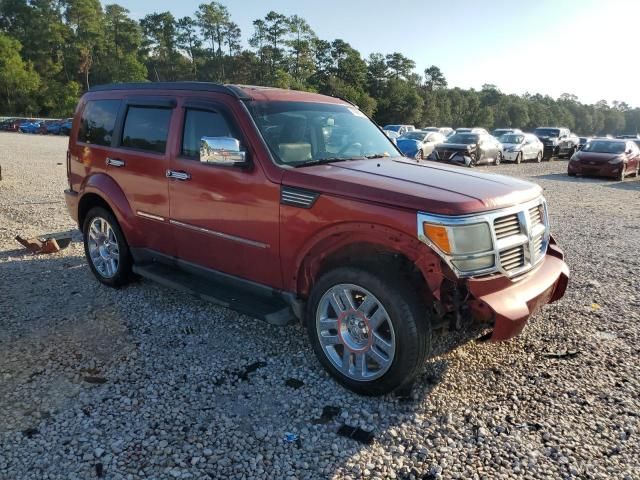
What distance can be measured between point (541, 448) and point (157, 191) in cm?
370

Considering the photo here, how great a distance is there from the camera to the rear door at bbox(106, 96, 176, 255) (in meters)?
4.59

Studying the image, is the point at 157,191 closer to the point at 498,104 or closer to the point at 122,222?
the point at 122,222

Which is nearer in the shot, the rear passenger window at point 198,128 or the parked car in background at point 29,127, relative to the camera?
the rear passenger window at point 198,128

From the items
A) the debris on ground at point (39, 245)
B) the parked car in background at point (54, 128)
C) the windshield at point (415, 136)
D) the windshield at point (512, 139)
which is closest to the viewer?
the debris on ground at point (39, 245)

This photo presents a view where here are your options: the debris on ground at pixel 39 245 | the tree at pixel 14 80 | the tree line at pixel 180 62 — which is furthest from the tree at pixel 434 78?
the debris on ground at pixel 39 245

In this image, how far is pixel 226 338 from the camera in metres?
4.28

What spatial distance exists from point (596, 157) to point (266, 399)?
1980 centimetres

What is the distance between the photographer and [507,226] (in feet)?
10.9

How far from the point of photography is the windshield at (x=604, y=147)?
19.6 m

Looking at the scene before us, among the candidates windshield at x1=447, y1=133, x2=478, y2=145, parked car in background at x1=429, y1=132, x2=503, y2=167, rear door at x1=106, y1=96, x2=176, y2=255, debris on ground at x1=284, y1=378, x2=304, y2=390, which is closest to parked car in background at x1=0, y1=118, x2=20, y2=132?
parked car in background at x1=429, y1=132, x2=503, y2=167

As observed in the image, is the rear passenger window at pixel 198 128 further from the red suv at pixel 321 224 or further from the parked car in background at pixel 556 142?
the parked car in background at pixel 556 142

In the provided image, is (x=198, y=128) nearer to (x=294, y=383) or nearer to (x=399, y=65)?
(x=294, y=383)

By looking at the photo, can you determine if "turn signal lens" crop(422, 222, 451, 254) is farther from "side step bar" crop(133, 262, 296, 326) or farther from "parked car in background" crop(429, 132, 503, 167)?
"parked car in background" crop(429, 132, 503, 167)

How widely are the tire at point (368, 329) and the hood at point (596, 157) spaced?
62.7 feet
